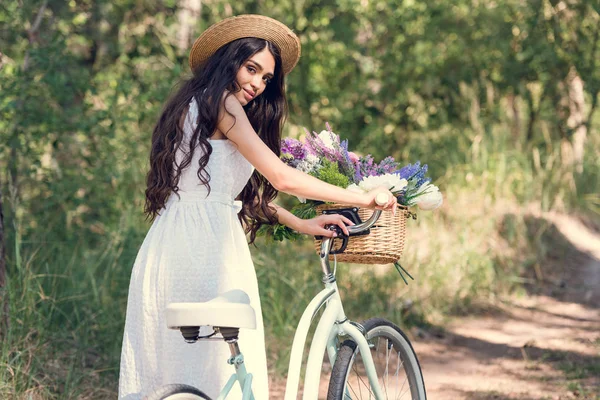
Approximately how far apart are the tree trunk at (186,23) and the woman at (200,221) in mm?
5971

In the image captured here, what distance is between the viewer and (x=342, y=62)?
9.98 metres

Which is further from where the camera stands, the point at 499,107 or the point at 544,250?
the point at 499,107

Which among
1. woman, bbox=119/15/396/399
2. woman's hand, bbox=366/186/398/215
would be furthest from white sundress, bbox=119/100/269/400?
woman's hand, bbox=366/186/398/215

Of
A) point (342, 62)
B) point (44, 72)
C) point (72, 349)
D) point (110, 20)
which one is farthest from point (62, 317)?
point (342, 62)

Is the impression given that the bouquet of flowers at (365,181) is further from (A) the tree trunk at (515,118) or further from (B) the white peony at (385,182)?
(A) the tree trunk at (515,118)

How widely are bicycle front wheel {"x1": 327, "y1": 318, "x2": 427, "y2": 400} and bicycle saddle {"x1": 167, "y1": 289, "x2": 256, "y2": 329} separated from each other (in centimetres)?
70

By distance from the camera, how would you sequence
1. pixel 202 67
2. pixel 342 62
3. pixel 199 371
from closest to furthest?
pixel 199 371
pixel 202 67
pixel 342 62

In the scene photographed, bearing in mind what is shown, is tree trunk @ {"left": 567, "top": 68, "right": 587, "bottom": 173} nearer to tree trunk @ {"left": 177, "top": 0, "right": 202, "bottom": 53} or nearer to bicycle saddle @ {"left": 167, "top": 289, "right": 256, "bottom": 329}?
tree trunk @ {"left": 177, "top": 0, "right": 202, "bottom": 53}

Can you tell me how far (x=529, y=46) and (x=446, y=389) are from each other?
5.86m

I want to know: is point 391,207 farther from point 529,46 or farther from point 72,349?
point 529,46

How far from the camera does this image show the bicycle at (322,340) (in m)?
2.38

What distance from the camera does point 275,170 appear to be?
288cm

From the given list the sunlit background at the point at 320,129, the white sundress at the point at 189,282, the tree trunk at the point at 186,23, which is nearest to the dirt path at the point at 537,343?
the sunlit background at the point at 320,129

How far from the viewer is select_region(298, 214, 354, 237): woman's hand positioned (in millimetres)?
3082
